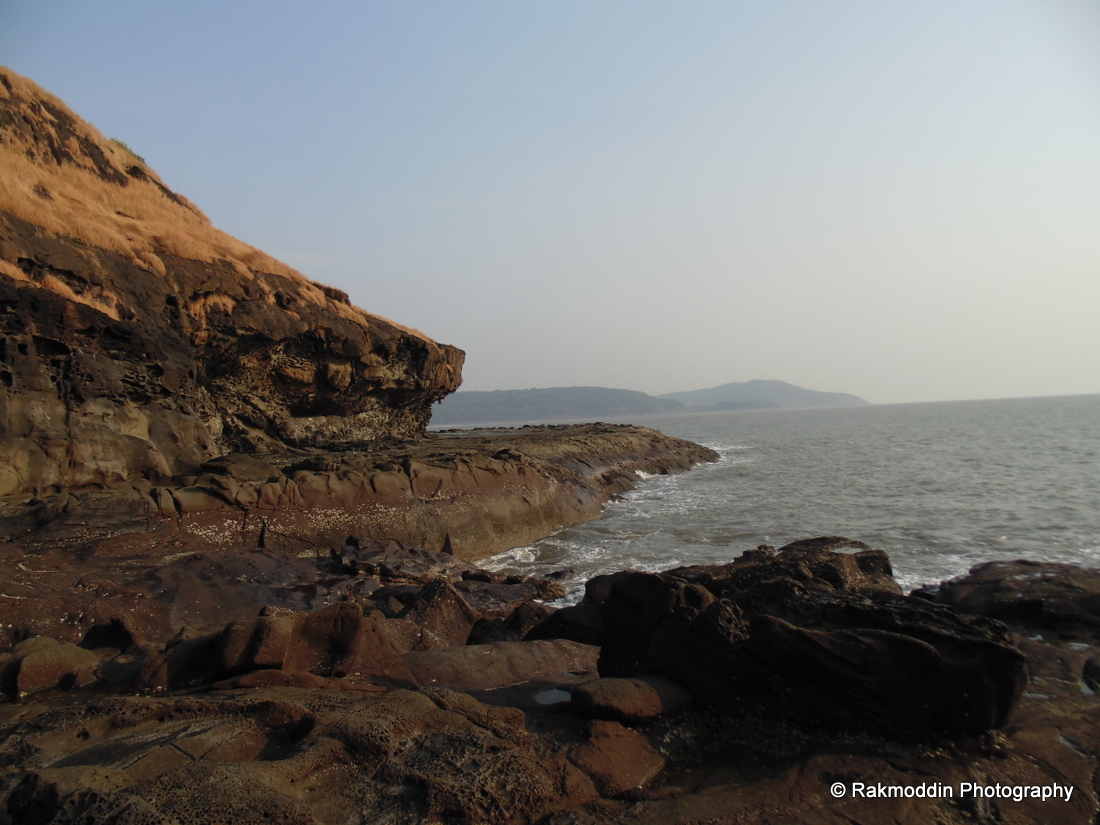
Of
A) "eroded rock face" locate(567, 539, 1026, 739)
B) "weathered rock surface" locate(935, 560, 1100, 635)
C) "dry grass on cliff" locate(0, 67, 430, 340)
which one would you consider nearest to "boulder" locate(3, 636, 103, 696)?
"eroded rock face" locate(567, 539, 1026, 739)

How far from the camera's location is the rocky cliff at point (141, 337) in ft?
38.5

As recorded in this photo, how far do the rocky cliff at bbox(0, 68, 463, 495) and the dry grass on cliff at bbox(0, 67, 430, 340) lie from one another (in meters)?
0.06

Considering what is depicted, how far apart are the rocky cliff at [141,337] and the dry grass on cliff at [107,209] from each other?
59 millimetres

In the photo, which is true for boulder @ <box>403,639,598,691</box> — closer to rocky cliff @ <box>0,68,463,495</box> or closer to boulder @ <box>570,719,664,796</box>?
boulder @ <box>570,719,664,796</box>

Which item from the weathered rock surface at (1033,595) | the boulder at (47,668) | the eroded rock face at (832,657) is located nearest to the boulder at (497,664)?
the eroded rock face at (832,657)

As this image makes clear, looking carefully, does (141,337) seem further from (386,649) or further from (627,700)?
(627,700)

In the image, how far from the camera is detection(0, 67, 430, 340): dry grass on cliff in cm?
1467

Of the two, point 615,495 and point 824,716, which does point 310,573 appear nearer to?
point 824,716

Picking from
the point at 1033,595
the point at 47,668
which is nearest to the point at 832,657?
the point at 1033,595

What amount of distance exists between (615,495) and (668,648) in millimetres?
19751

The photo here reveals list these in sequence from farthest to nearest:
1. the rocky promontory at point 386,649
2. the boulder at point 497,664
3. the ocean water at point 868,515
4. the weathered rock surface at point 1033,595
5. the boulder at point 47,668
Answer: the ocean water at point 868,515, the weathered rock surface at point 1033,595, the boulder at point 497,664, the boulder at point 47,668, the rocky promontory at point 386,649

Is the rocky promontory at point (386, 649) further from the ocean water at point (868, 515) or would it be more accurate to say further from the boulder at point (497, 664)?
the ocean water at point (868, 515)

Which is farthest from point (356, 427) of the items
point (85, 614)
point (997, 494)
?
point (997, 494)

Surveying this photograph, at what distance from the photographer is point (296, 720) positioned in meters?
4.23
